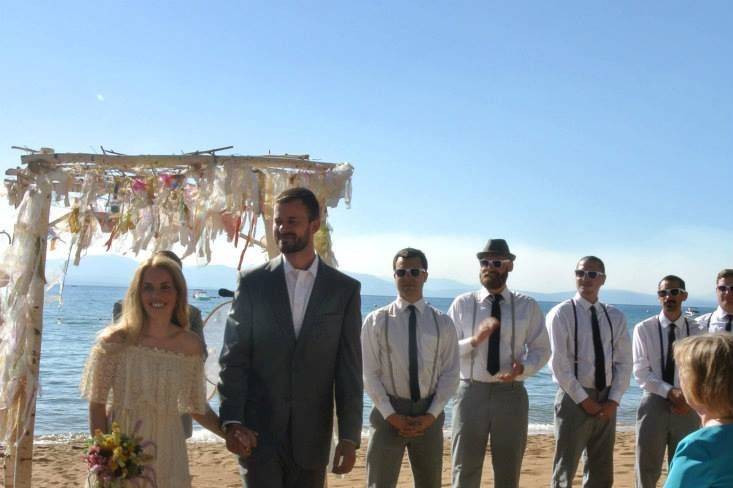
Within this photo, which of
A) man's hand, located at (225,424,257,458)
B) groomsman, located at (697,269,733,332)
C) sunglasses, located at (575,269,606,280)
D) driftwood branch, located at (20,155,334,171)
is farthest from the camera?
groomsman, located at (697,269,733,332)

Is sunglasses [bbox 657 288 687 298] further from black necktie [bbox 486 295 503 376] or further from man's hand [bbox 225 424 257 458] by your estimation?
man's hand [bbox 225 424 257 458]

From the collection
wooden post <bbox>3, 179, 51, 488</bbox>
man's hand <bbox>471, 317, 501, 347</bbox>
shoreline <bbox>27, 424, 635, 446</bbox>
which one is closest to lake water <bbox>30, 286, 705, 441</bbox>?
shoreline <bbox>27, 424, 635, 446</bbox>

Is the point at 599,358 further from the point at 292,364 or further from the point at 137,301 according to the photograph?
the point at 137,301

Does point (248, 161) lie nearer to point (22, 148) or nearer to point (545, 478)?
point (22, 148)

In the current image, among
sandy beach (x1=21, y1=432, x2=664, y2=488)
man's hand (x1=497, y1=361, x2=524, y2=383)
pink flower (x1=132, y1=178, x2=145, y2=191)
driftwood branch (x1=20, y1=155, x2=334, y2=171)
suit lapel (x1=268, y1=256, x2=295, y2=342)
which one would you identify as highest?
driftwood branch (x1=20, y1=155, x2=334, y2=171)

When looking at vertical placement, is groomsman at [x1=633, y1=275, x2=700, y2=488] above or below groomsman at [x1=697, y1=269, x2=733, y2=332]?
below

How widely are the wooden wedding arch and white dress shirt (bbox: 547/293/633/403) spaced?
5.86ft

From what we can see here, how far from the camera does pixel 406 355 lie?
16.4ft

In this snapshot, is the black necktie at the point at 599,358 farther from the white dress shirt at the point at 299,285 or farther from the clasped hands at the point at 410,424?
the white dress shirt at the point at 299,285

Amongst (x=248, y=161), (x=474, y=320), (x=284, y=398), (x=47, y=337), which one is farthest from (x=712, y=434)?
(x=47, y=337)

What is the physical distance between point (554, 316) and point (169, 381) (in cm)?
300

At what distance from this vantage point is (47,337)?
103 ft

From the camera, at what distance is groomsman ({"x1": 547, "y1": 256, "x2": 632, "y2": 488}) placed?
5.57 metres

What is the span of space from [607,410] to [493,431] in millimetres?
922
